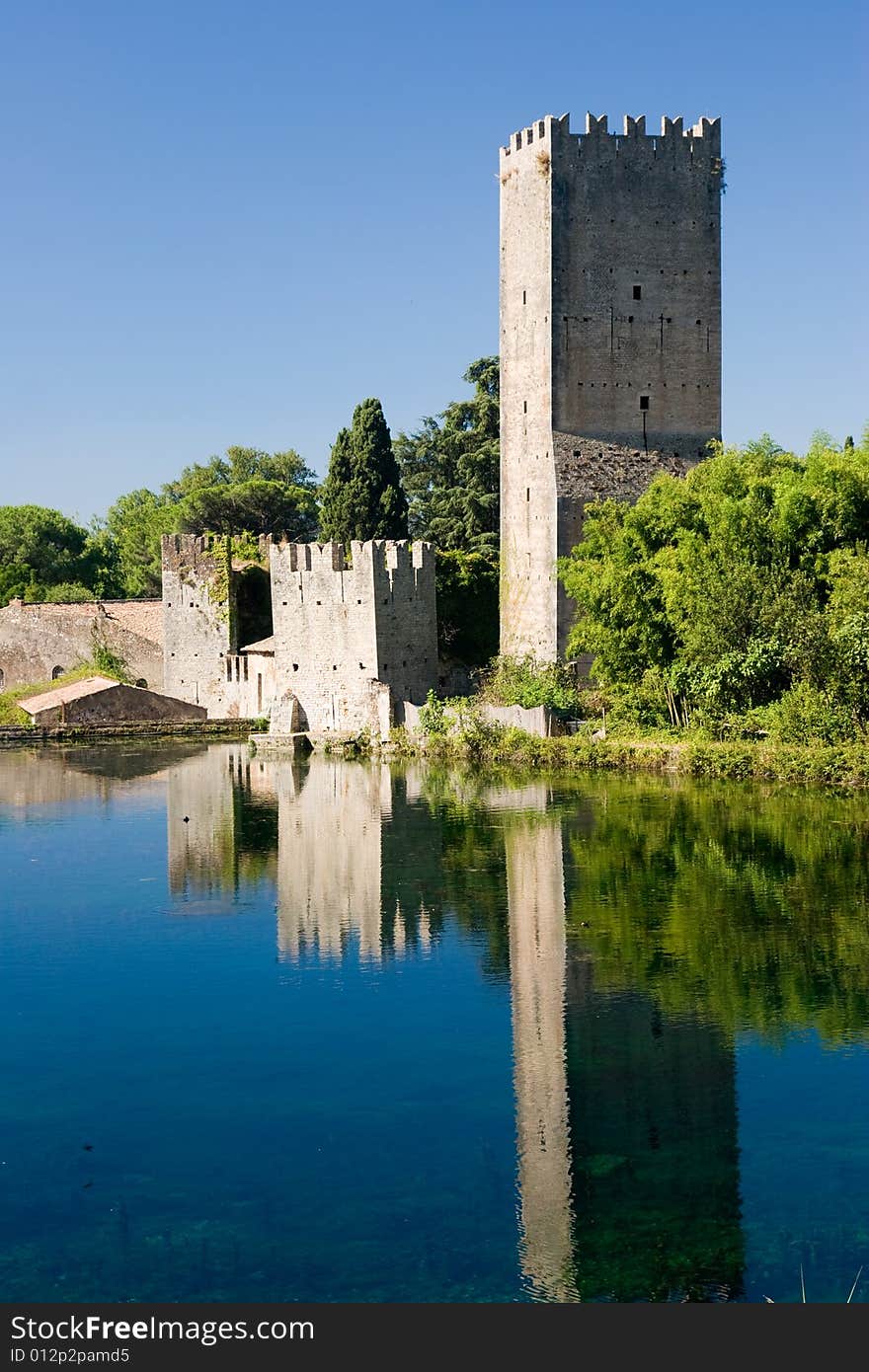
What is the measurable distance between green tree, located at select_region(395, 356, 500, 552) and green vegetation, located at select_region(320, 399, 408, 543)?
1.59 m

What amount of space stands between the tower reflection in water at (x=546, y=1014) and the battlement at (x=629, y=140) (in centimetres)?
1268

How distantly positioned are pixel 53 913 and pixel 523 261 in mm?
18095

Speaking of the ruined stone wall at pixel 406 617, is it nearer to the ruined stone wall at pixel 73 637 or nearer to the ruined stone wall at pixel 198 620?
the ruined stone wall at pixel 198 620

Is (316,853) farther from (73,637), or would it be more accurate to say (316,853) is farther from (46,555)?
(46,555)

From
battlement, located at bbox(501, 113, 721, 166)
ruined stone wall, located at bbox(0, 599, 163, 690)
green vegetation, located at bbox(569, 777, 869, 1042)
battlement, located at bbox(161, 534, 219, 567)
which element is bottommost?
green vegetation, located at bbox(569, 777, 869, 1042)

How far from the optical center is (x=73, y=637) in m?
39.0

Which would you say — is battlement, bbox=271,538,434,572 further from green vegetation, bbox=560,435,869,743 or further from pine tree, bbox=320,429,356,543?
pine tree, bbox=320,429,356,543

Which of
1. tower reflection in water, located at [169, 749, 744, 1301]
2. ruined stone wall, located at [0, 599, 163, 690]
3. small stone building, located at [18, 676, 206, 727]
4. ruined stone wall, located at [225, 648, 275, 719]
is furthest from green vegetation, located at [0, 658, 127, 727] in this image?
tower reflection in water, located at [169, 749, 744, 1301]

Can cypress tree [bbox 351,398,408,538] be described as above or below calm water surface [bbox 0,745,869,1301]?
above

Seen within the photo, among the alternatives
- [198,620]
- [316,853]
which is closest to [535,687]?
[198,620]

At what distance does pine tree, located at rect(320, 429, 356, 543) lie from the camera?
39.2m

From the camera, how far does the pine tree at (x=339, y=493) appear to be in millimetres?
39250

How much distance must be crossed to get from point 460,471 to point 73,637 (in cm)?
1060

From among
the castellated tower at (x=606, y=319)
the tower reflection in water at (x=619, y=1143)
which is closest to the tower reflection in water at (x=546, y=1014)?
the tower reflection in water at (x=619, y=1143)
